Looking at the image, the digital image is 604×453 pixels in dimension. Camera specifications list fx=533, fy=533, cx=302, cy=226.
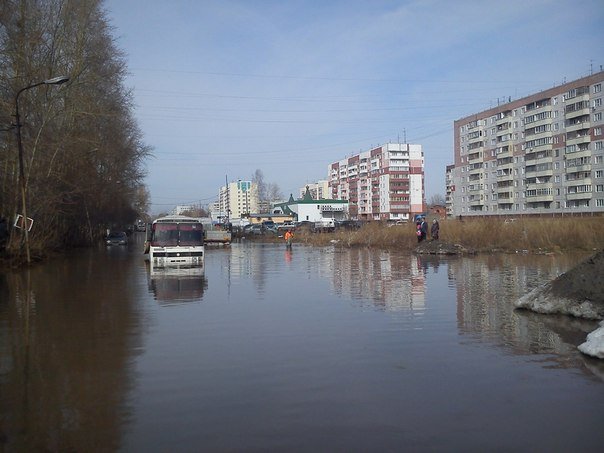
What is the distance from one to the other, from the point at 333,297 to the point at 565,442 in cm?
925

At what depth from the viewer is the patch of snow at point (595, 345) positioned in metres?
7.29

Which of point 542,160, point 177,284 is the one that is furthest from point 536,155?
point 177,284

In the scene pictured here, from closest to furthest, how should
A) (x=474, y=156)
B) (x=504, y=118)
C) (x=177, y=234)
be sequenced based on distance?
(x=177, y=234)
(x=504, y=118)
(x=474, y=156)

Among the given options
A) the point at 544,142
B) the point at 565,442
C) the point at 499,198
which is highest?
the point at 544,142

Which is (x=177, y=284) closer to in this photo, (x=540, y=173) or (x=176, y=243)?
(x=176, y=243)

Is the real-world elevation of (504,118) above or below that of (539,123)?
above

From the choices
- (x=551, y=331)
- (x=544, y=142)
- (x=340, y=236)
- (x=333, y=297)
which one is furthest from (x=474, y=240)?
(x=544, y=142)

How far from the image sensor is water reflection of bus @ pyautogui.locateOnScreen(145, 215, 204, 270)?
838 inches

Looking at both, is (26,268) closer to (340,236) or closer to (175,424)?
(175,424)

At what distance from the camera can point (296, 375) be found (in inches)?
269

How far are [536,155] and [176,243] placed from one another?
7480 centimetres

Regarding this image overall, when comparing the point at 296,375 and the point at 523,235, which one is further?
the point at 523,235

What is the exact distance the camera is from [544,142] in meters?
81.2

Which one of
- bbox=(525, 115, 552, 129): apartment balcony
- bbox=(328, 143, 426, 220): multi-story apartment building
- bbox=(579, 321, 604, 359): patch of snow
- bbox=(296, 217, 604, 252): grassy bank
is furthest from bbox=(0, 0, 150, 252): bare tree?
bbox=(328, 143, 426, 220): multi-story apartment building
